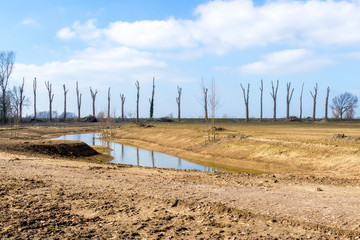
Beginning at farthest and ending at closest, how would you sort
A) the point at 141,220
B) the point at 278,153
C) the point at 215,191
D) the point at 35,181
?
the point at 278,153 → the point at 35,181 → the point at 215,191 → the point at 141,220

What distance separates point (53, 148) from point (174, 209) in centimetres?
1635

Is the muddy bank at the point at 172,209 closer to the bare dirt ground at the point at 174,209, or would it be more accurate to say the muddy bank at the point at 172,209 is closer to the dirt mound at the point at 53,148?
the bare dirt ground at the point at 174,209

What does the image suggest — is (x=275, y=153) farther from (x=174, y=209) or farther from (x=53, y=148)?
(x=53, y=148)

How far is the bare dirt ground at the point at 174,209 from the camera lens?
20.8ft

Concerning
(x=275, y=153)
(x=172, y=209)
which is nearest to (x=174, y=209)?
(x=172, y=209)

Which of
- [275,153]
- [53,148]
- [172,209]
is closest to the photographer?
[172,209]

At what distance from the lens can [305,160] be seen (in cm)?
1742

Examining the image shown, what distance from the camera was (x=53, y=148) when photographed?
22.0m

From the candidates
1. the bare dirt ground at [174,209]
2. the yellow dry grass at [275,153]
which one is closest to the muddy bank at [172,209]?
the bare dirt ground at [174,209]

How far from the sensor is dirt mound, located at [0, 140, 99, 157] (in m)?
20.9

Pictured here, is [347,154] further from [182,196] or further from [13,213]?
[13,213]

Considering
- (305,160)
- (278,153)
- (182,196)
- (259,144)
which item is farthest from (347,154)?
(182,196)

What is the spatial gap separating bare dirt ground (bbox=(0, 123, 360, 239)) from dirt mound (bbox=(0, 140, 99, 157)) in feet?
33.5

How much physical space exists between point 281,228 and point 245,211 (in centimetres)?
109
